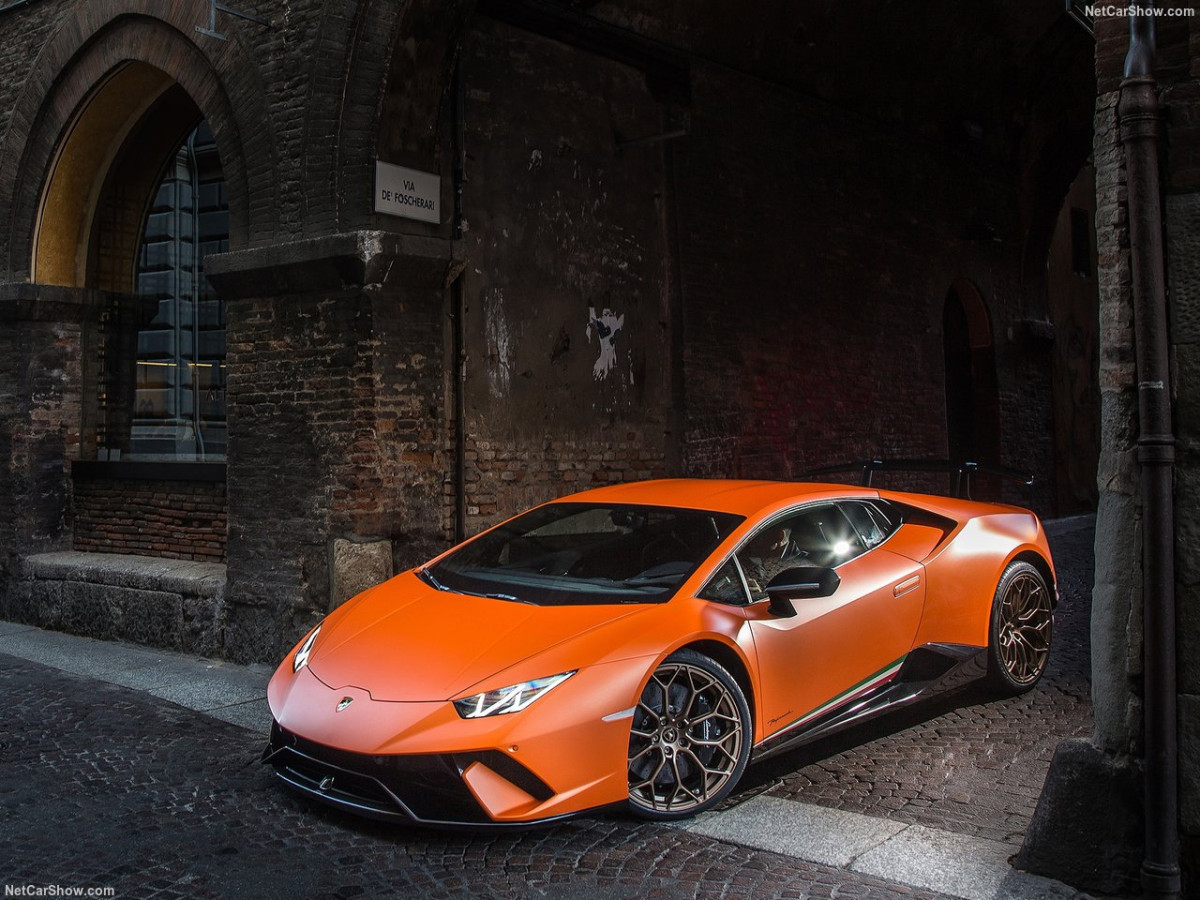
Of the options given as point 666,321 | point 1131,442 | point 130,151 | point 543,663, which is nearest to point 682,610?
point 543,663

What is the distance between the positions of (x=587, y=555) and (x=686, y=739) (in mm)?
1040

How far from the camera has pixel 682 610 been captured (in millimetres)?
4379

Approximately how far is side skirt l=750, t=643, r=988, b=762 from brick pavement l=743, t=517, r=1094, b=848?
214 mm

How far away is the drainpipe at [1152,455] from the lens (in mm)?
3404

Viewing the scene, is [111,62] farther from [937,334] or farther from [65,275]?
[937,334]

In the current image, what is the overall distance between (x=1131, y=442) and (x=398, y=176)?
17.8ft

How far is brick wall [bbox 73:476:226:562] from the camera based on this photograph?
9094mm

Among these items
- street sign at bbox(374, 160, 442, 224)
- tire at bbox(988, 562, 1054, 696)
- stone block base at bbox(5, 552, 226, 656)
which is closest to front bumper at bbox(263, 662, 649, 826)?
tire at bbox(988, 562, 1054, 696)

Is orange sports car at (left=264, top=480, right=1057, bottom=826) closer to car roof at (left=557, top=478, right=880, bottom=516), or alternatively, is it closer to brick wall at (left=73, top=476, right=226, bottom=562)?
car roof at (left=557, top=478, right=880, bottom=516)

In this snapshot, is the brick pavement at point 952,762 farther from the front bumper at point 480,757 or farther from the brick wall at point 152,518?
the brick wall at point 152,518

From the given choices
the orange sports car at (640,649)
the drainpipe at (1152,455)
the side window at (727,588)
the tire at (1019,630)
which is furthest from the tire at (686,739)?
the tire at (1019,630)

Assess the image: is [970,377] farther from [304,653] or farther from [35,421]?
[304,653]

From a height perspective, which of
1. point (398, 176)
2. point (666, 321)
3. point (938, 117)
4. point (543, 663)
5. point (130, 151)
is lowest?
point (543, 663)

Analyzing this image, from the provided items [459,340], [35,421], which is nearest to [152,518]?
[35,421]
